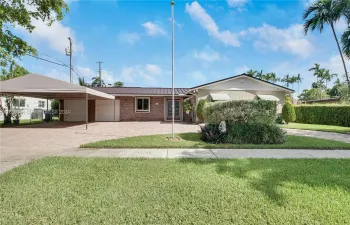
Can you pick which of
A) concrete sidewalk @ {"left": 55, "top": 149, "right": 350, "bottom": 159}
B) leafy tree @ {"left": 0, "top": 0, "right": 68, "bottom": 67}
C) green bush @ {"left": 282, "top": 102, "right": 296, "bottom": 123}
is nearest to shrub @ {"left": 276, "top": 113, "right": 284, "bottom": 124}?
green bush @ {"left": 282, "top": 102, "right": 296, "bottom": 123}

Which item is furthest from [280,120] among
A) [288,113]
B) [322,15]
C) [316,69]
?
[316,69]

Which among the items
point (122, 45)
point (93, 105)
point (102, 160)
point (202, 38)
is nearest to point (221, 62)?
point (202, 38)

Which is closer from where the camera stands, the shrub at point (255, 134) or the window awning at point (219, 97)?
the shrub at point (255, 134)

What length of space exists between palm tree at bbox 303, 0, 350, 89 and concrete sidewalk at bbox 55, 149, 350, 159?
13514 millimetres

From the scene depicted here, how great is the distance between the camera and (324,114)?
1864 cm

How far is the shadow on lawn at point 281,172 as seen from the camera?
3756mm

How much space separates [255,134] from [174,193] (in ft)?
20.3

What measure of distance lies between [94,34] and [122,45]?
2.74 m

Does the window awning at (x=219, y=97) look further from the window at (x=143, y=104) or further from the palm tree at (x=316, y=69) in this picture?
the palm tree at (x=316, y=69)

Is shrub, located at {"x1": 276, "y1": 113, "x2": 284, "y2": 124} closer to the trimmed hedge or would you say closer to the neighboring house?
the trimmed hedge

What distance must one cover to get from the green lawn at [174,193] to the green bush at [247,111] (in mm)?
3714

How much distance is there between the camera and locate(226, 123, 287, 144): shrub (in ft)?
27.5

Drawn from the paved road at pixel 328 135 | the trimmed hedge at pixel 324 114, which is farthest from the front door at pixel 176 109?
the trimmed hedge at pixel 324 114

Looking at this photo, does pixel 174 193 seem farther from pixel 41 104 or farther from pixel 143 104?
pixel 41 104
